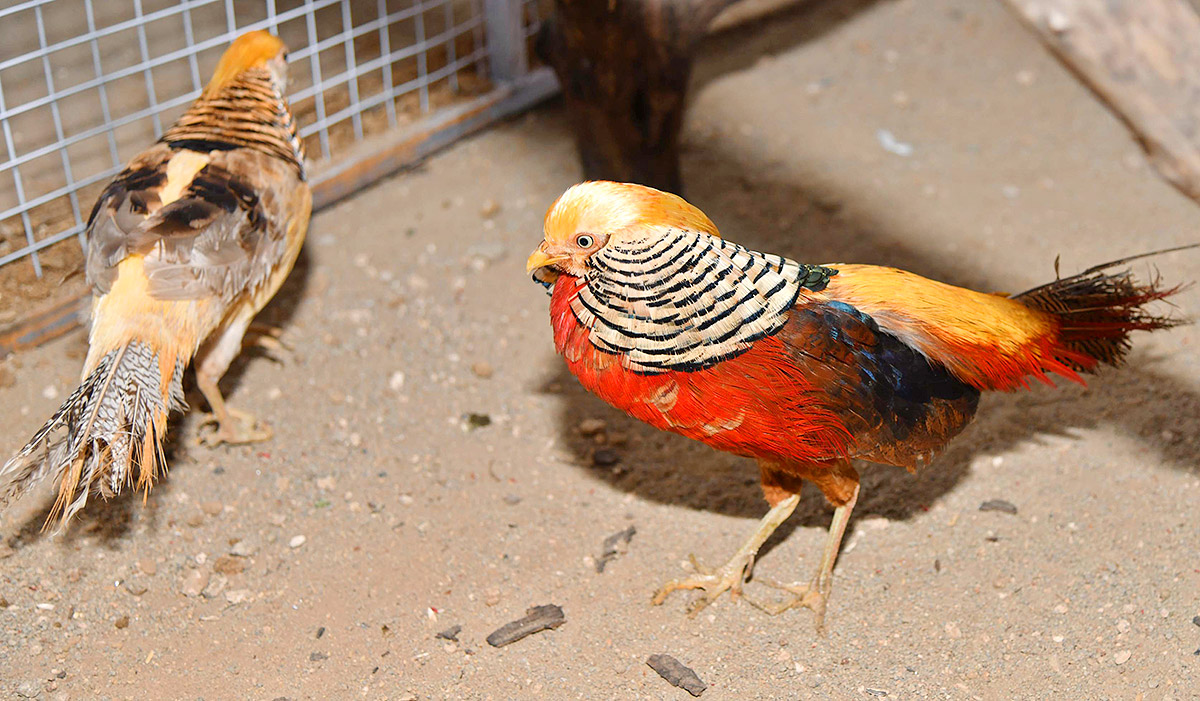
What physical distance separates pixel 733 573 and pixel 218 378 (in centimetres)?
178

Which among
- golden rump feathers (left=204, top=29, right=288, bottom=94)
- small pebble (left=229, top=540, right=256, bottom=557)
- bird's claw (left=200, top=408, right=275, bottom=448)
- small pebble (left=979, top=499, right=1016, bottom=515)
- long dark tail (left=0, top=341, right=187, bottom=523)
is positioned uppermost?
golden rump feathers (left=204, top=29, right=288, bottom=94)

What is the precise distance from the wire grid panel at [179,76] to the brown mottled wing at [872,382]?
2.53 m

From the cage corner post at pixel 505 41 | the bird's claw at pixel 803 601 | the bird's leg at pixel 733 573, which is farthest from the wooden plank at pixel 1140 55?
the cage corner post at pixel 505 41

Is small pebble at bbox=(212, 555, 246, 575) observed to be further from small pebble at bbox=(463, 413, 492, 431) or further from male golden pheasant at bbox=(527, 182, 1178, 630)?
male golden pheasant at bbox=(527, 182, 1178, 630)

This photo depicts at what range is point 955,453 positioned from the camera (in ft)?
11.5

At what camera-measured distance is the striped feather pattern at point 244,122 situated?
11.6 ft

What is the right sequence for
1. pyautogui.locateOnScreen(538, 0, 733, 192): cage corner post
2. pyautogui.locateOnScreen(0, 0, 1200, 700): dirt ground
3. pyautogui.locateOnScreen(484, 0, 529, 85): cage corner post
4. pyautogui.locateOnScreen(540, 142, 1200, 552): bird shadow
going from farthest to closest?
pyautogui.locateOnScreen(484, 0, 529, 85): cage corner post
pyautogui.locateOnScreen(538, 0, 733, 192): cage corner post
pyautogui.locateOnScreen(540, 142, 1200, 552): bird shadow
pyautogui.locateOnScreen(0, 0, 1200, 700): dirt ground

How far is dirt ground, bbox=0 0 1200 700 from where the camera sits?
111 inches

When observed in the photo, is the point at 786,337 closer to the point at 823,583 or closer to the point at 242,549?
the point at 823,583

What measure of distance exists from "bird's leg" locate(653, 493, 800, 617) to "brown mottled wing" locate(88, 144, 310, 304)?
1625 millimetres

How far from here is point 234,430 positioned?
138 inches

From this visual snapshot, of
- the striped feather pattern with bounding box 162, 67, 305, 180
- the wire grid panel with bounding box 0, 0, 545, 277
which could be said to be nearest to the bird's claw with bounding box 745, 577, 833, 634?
the striped feather pattern with bounding box 162, 67, 305, 180

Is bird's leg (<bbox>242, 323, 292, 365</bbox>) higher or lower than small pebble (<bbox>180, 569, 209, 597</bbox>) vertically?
higher

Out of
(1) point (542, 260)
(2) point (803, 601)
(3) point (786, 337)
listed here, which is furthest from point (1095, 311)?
(1) point (542, 260)
